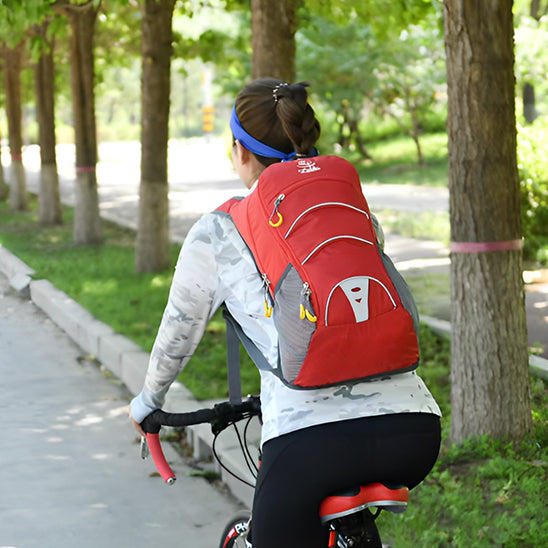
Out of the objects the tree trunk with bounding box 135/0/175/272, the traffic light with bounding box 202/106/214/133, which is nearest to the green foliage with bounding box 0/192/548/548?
the tree trunk with bounding box 135/0/175/272

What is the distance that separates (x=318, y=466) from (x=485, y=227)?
2.87m

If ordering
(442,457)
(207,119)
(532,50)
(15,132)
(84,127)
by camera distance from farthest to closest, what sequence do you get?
1. (207,119)
2. (15,132)
3. (532,50)
4. (84,127)
5. (442,457)

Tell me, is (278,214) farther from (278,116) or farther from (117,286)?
(117,286)

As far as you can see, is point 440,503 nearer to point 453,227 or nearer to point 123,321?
point 453,227

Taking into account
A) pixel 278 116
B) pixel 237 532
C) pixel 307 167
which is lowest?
pixel 237 532

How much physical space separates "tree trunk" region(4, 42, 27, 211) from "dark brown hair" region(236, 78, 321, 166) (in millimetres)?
19713

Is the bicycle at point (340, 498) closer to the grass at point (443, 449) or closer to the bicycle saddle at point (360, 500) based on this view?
the bicycle saddle at point (360, 500)

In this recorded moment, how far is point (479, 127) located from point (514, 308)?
930 millimetres

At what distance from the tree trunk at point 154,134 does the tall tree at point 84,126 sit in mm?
3226

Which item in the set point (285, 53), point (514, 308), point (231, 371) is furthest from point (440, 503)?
point (285, 53)

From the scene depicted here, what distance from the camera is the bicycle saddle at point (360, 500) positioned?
2.15 m

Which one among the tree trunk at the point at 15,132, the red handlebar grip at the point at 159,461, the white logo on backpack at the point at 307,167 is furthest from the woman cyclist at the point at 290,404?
the tree trunk at the point at 15,132

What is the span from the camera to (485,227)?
473cm

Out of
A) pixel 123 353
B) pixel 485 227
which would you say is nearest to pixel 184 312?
pixel 485 227
